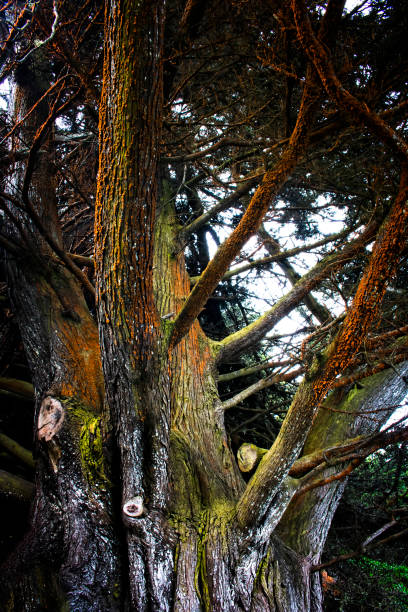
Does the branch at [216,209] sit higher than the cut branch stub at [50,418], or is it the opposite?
the branch at [216,209]

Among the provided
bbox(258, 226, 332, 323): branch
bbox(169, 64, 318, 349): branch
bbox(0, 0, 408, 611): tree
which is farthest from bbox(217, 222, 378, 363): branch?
bbox(169, 64, 318, 349): branch

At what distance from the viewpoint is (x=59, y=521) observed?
1.97m

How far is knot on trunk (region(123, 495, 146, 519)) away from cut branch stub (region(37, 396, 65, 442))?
613 millimetres

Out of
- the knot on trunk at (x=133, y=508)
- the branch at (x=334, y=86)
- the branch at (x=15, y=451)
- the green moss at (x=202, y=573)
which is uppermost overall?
the branch at (x=334, y=86)

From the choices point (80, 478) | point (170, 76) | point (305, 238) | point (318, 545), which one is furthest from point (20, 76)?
point (318, 545)

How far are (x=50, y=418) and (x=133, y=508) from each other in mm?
752

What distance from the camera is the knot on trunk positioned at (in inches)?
74.3

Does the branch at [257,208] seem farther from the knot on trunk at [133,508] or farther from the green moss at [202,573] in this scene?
the green moss at [202,573]

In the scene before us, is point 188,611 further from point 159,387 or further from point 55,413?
point 55,413

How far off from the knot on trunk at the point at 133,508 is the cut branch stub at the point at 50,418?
61 centimetres

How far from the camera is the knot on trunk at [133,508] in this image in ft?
6.19

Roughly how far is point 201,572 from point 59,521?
0.87 m

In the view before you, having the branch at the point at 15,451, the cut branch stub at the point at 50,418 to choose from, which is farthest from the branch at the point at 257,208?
the branch at the point at 15,451

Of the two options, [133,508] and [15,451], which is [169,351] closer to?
[133,508]
